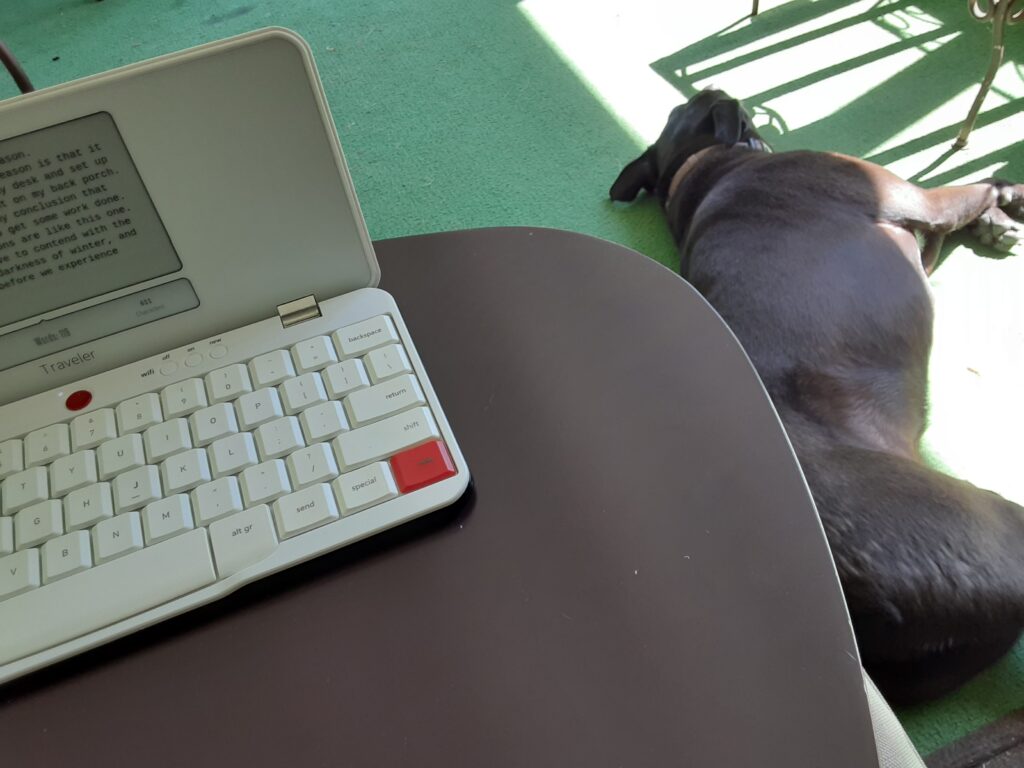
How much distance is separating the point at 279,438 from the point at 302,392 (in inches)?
1.2

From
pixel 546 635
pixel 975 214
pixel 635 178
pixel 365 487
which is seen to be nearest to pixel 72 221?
pixel 365 487

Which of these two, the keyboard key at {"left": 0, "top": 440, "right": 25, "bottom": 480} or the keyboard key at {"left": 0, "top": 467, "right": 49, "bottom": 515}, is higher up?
the keyboard key at {"left": 0, "top": 440, "right": 25, "bottom": 480}

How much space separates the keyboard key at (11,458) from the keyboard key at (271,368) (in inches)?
5.1

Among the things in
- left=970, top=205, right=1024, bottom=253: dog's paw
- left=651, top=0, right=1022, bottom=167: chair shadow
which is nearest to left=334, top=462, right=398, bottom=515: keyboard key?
left=970, top=205, right=1024, bottom=253: dog's paw

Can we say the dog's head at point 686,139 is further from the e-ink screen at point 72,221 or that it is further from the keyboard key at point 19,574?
the keyboard key at point 19,574

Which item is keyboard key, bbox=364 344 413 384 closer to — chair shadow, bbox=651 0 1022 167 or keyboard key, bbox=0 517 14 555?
keyboard key, bbox=0 517 14 555

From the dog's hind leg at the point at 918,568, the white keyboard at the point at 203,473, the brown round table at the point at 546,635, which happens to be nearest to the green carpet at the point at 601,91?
the dog's hind leg at the point at 918,568

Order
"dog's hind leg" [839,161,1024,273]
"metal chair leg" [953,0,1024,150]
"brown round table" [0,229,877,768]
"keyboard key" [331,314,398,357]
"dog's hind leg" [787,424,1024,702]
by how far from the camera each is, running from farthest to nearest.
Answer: "metal chair leg" [953,0,1024,150] → "dog's hind leg" [839,161,1024,273] → "dog's hind leg" [787,424,1024,702] → "keyboard key" [331,314,398,357] → "brown round table" [0,229,877,768]

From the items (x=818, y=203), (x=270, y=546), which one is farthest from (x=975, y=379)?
(x=270, y=546)

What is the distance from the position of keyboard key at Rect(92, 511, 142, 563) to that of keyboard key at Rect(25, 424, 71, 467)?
0.18 ft

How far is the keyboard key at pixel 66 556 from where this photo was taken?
1.25 ft

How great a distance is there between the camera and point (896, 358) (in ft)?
3.35

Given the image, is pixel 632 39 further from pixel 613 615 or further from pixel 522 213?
pixel 613 615

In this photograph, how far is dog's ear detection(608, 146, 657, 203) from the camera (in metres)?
1.43
